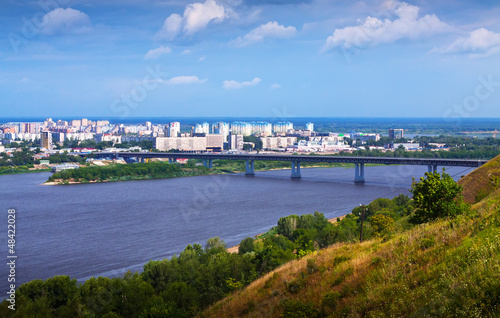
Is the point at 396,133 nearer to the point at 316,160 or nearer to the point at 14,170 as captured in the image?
the point at 316,160

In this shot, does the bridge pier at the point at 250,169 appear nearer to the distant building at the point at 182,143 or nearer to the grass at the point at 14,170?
the grass at the point at 14,170

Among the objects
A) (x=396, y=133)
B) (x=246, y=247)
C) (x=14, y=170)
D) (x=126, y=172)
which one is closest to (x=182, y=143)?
(x=14, y=170)

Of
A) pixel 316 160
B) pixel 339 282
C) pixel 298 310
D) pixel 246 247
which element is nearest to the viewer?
pixel 298 310

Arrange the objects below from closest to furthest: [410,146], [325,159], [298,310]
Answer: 1. [298,310]
2. [325,159]
3. [410,146]

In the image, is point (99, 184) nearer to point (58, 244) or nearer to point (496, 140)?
point (58, 244)

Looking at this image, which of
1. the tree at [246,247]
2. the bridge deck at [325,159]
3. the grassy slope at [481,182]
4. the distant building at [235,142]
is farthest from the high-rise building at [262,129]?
the tree at [246,247]

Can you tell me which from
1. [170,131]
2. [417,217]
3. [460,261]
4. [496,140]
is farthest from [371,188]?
[170,131]
